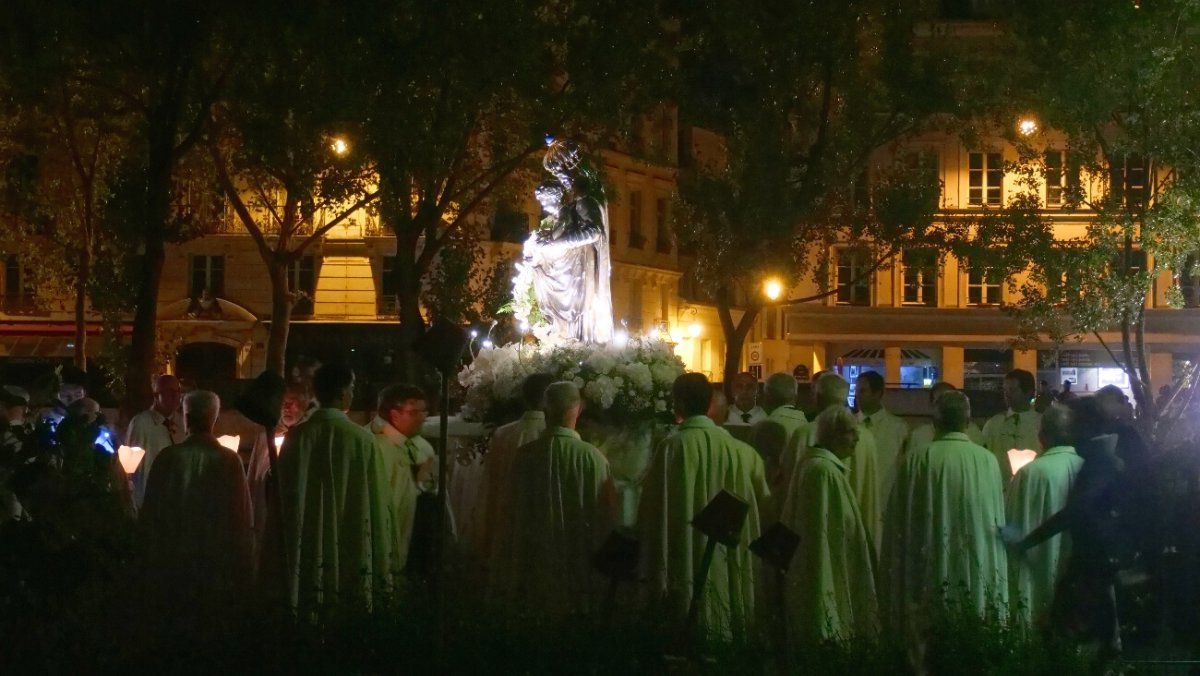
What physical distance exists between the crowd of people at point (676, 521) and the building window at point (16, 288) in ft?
140

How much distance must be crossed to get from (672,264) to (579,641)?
52536mm

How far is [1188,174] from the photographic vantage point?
29219 mm

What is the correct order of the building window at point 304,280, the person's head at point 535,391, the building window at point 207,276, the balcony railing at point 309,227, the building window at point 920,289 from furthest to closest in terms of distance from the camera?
the building window at point 920,289 → the building window at point 207,276 → the building window at point 304,280 → the balcony railing at point 309,227 → the person's head at point 535,391

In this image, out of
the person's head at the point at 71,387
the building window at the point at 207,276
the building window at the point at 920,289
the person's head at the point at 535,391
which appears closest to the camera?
the person's head at the point at 535,391

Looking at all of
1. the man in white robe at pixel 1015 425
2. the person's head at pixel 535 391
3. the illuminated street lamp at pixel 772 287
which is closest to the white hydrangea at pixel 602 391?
the person's head at pixel 535 391

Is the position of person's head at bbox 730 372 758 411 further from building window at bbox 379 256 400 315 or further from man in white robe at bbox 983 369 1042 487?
building window at bbox 379 256 400 315

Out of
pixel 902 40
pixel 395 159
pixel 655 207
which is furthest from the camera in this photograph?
pixel 655 207

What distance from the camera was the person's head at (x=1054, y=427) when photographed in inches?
398

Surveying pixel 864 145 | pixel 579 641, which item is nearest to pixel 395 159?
pixel 864 145

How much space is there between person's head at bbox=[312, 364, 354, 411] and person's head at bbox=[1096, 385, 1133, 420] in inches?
164

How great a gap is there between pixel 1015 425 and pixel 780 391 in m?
2.82

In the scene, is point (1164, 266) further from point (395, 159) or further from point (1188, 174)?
point (395, 159)

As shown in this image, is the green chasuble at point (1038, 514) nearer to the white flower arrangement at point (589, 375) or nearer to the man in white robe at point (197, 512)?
the white flower arrangement at point (589, 375)

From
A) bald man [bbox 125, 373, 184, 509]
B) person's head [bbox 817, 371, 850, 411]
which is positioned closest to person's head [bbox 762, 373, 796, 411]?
person's head [bbox 817, 371, 850, 411]
